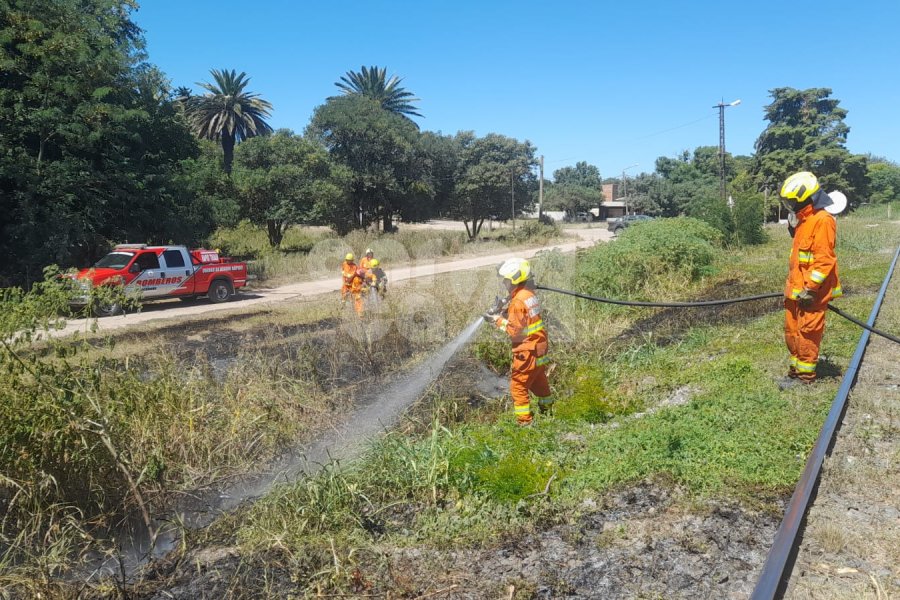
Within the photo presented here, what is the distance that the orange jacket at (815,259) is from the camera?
18.7 feet

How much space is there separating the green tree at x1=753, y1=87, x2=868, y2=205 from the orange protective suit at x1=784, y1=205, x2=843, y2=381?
45.8 meters

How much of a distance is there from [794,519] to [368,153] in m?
32.1

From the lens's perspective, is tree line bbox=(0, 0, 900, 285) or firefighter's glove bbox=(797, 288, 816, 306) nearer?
firefighter's glove bbox=(797, 288, 816, 306)

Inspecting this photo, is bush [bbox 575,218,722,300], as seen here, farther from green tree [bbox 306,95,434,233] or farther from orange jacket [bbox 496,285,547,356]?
green tree [bbox 306,95,434,233]

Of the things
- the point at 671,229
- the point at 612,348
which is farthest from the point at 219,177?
the point at 612,348

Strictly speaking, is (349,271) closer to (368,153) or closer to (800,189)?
(800,189)

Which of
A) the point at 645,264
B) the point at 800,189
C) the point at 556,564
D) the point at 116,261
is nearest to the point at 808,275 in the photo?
the point at 800,189

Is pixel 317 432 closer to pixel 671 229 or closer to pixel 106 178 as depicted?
pixel 671 229

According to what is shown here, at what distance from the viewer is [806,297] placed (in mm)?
5715

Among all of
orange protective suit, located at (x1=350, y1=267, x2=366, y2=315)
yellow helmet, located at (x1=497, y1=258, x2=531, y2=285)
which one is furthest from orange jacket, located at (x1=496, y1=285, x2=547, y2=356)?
orange protective suit, located at (x1=350, y1=267, x2=366, y2=315)

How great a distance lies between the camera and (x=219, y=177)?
21.6m

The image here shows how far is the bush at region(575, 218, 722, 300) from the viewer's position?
12.1 metres

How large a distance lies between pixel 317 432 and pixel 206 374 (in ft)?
5.08

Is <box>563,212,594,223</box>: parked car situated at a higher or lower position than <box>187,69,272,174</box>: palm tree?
lower
